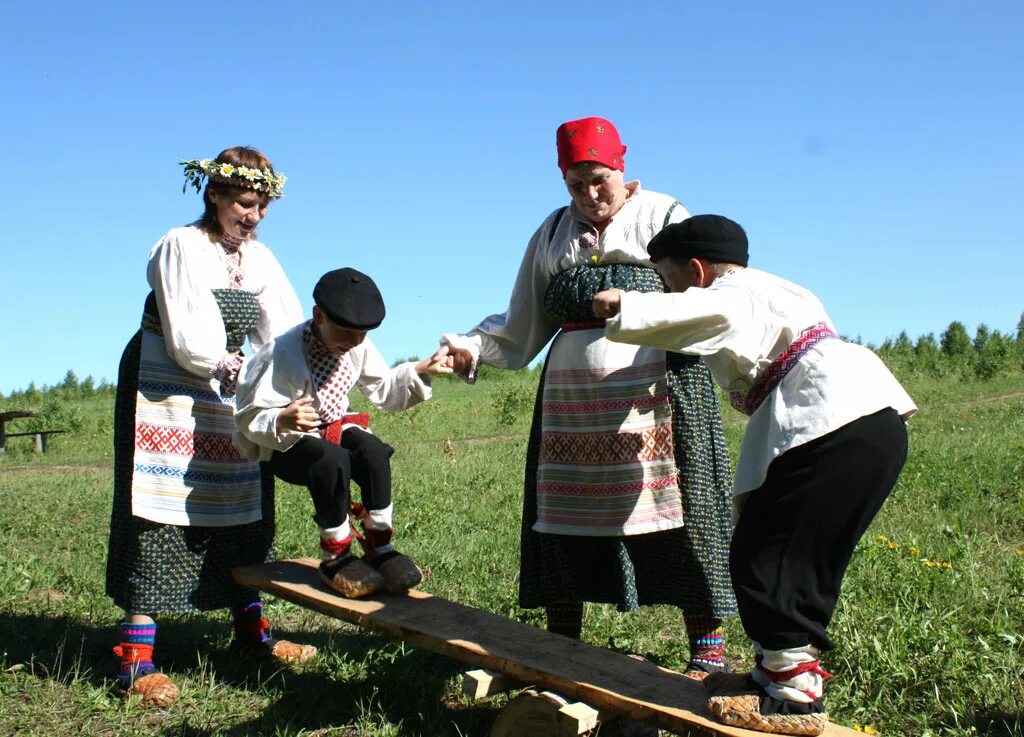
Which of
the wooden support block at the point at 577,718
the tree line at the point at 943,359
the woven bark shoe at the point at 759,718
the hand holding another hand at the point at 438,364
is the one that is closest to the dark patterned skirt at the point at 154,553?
the hand holding another hand at the point at 438,364

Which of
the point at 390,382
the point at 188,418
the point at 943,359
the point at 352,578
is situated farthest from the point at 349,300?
the point at 943,359

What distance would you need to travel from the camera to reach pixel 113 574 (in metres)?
4.29

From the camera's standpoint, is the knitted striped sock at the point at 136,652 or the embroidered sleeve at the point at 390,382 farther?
the embroidered sleeve at the point at 390,382

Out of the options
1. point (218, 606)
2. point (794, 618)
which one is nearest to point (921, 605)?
point (794, 618)

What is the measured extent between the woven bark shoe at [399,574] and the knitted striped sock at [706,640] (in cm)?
106

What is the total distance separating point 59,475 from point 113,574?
8979mm

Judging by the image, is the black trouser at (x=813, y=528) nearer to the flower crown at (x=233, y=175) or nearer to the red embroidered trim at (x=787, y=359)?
the red embroidered trim at (x=787, y=359)

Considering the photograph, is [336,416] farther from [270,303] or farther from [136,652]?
[136,652]

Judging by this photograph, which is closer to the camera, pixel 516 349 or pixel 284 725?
pixel 284 725

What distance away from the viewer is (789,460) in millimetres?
2902

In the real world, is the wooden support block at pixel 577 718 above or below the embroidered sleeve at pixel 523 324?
below

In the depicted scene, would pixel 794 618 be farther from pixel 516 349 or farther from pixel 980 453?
pixel 980 453

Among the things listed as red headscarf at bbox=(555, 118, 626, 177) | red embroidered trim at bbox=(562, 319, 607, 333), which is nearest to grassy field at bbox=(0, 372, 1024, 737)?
red embroidered trim at bbox=(562, 319, 607, 333)

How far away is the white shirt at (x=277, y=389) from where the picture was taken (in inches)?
153
